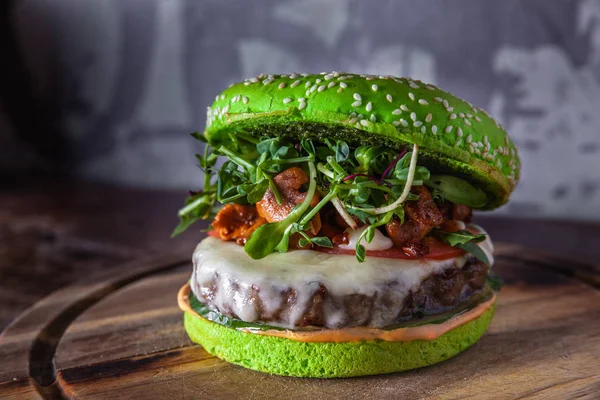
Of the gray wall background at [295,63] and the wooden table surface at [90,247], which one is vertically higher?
the gray wall background at [295,63]

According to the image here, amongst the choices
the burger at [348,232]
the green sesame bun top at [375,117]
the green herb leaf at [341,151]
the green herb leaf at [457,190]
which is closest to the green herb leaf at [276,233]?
the burger at [348,232]

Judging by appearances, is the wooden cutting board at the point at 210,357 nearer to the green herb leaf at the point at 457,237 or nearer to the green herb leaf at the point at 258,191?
the green herb leaf at the point at 457,237

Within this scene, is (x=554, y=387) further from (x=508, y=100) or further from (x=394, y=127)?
(x=508, y=100)

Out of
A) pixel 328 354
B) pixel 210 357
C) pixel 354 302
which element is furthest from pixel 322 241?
pixel 210 357

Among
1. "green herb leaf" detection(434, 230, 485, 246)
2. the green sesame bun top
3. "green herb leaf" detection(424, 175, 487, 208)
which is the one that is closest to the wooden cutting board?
"green herb leaf" detection(434, 230, 485, 246)

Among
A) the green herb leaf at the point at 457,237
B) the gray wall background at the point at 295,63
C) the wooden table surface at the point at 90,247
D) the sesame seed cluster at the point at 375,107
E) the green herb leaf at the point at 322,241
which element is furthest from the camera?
the gray wall background at the point at 295,63

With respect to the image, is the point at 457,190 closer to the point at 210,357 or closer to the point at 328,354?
the point at 328,354

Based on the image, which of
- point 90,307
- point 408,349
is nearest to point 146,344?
point 90,307
